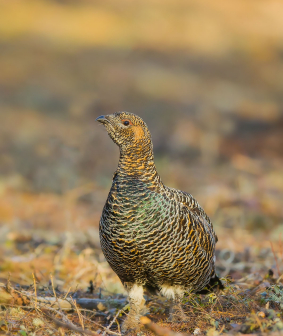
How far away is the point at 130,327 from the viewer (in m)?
4.05

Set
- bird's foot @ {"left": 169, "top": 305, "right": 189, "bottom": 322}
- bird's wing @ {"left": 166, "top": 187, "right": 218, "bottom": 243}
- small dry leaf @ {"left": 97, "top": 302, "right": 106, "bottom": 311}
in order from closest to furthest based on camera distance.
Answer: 1. bird's foot @ {"left": 169, "top": 305, "right": 189, "bottom": 322}
2. bird's wing @ {"left": 166, "top": 187, "right": 218, "bottom": 243}
3. small dry leaf @ {"left": 97, "top": 302, "right": 106, "bottom": 311}

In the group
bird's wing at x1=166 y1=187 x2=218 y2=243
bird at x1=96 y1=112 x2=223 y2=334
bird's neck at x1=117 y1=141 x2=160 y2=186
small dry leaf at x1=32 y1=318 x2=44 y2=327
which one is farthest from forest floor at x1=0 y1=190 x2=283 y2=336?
bird's neck at x1=117 y1=141 x2=160 y2=186

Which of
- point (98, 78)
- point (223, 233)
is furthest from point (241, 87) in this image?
point (223, 233)

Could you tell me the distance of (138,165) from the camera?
4.08 meters

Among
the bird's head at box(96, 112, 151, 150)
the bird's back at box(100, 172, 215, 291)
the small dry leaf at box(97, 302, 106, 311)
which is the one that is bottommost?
the small dry leaf at box(97, 302, 106, 311)

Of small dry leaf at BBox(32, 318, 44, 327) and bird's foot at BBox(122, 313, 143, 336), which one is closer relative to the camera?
small dry leaf at BBox(32, 318, 44, 327)

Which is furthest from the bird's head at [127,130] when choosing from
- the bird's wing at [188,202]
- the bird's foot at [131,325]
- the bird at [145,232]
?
the bird's foot at [131,325]

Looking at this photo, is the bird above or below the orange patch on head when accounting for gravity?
below

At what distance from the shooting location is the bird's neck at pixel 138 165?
4.05 metres

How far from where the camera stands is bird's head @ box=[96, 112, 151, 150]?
4094 millimetres

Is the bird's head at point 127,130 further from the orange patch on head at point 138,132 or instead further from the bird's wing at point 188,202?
the bird's wing at point 188,202

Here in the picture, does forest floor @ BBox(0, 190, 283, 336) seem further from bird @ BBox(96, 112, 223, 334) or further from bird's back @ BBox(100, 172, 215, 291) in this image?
bird's back @ BBox(100, 172, 215, 291)

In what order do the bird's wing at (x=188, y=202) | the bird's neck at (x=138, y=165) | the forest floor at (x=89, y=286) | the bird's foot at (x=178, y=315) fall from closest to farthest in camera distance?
1. the forest floor at (x=89, y=286)
2. the bird's foot at (x=178, y=315)
3. the bird's neck at (x=138, y=165)
4. the bird's wing at (x=188, y=202)

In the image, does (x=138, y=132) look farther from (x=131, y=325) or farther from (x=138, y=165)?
(x=131, y=325)
